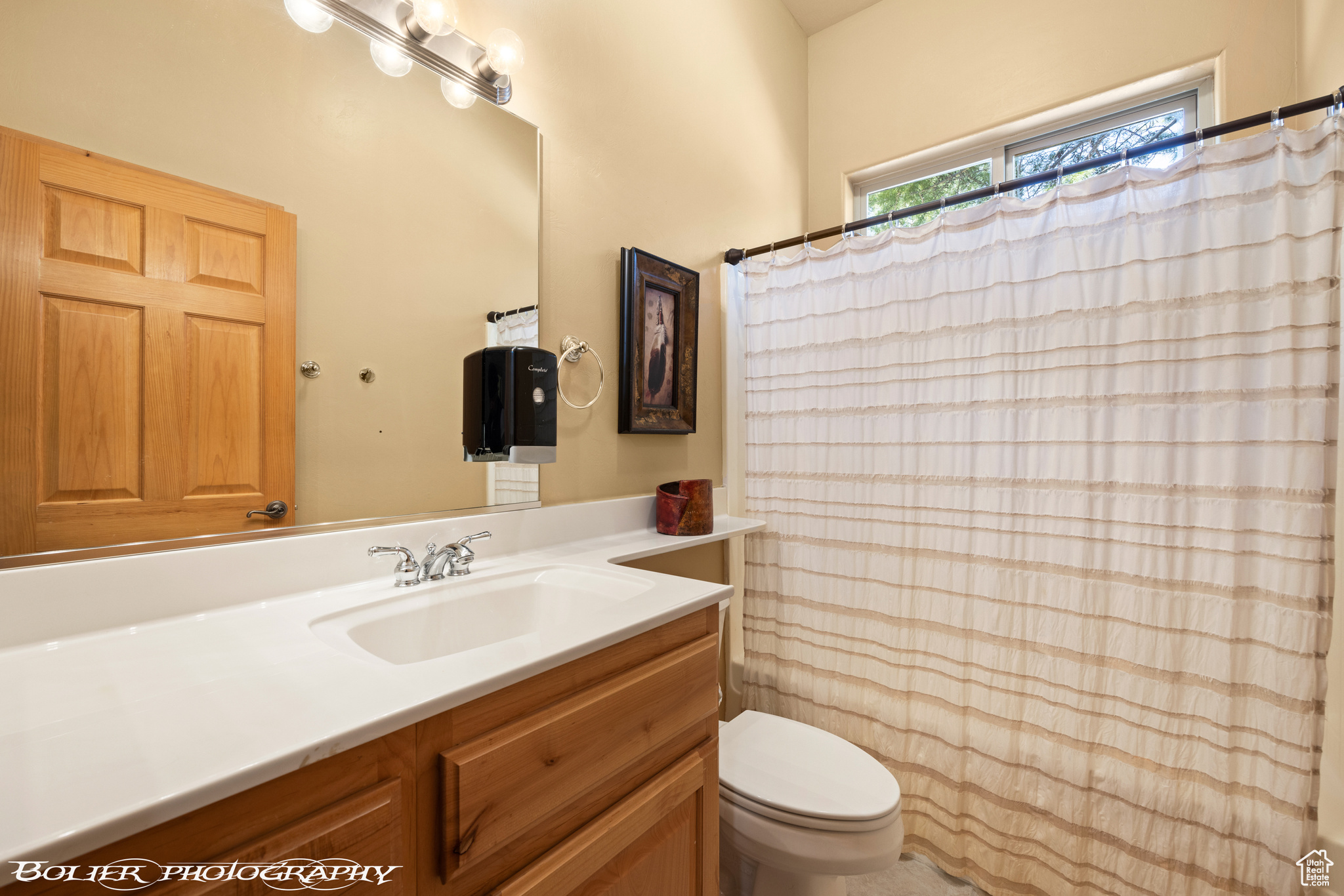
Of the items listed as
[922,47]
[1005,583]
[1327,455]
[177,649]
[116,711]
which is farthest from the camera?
[922,47]

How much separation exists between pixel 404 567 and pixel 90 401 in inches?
19.1

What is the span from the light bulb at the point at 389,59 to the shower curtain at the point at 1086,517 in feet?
3.88

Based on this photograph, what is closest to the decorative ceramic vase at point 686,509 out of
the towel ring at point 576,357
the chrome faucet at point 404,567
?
the towel ring at point 576,357

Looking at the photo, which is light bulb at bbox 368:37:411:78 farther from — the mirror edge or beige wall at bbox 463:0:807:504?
the mirror edge

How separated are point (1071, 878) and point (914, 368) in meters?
1.32

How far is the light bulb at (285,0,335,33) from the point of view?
993mm

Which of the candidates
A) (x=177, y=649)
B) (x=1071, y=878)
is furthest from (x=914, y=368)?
(x=177, y=649)

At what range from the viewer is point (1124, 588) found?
1322 millimetres

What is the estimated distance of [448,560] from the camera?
1.07 metres

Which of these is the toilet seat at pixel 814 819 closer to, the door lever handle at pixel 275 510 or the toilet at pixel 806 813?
the toilet at pixel 806 813

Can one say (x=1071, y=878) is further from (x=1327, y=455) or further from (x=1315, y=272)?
(x=1315, y=272)

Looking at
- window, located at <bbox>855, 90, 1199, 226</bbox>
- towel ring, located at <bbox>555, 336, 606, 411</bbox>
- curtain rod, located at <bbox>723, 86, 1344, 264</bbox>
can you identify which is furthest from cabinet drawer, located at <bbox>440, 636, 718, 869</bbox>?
window, located at <bbox>855, 90, 1199, 226</bbox>

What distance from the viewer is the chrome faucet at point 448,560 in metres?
1.05

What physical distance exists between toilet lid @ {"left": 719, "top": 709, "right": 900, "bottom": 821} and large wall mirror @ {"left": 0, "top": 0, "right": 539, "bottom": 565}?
839 millimetres
